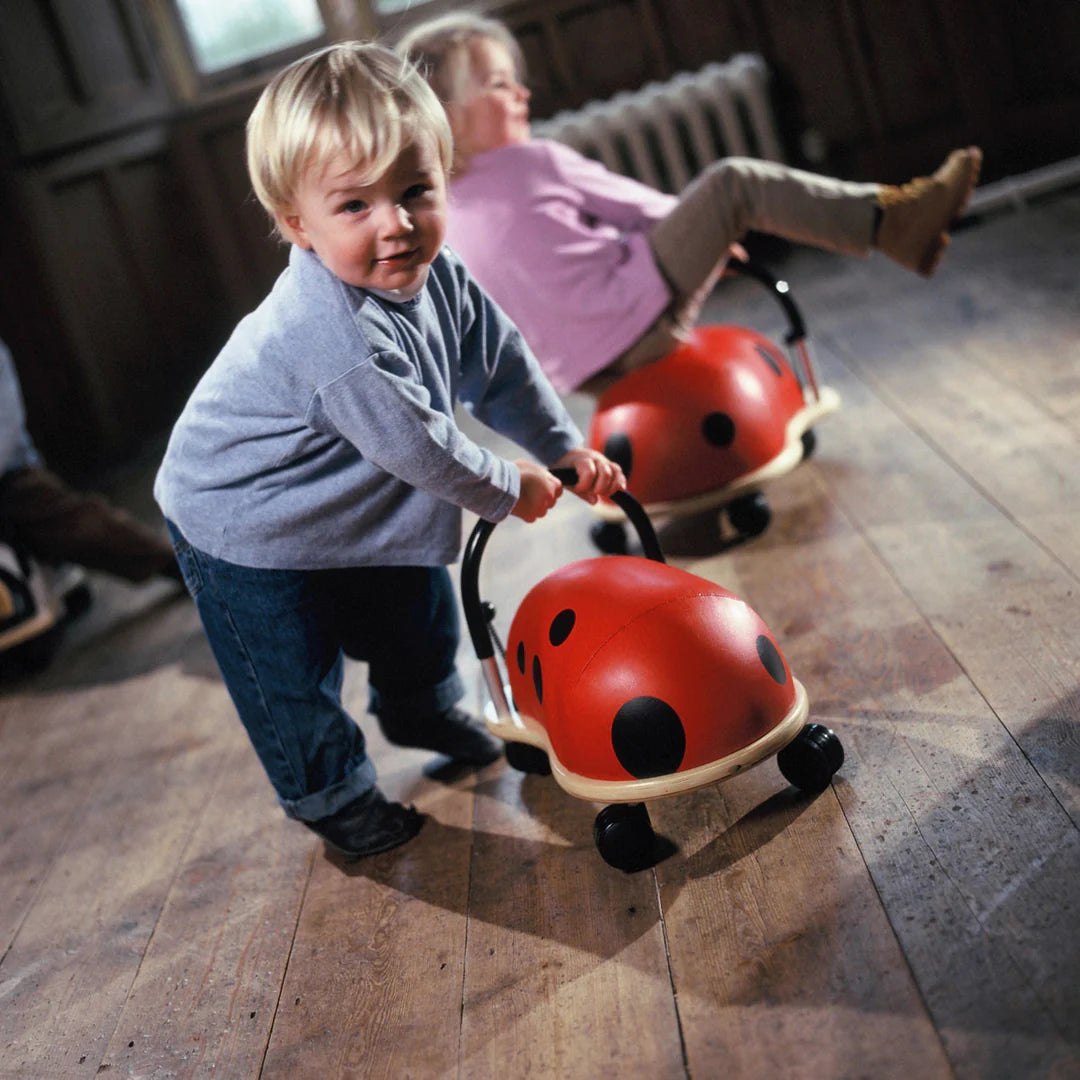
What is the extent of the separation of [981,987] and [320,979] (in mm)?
610

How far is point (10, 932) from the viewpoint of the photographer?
4.70 feet

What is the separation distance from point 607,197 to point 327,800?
1.20 metres

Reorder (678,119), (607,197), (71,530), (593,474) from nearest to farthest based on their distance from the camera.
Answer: (593,474), (607,197), (71,530), (678,119)

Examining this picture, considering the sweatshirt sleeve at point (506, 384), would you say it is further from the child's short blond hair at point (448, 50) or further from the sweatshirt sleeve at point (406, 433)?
the child's short blond hair at point (448, 50)

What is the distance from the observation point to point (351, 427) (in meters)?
1.16

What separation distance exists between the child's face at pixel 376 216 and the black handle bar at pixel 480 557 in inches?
10.4

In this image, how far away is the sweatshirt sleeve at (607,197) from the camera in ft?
6.86

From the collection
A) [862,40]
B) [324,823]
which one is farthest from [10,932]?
[862,40]

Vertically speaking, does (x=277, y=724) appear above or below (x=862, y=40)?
below

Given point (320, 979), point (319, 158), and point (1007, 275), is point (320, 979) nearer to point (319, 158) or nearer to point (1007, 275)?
point (319, 158)

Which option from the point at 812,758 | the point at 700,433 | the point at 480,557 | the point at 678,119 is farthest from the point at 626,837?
the point at 678,119

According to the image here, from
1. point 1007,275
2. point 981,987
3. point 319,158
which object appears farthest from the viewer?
point 1007,275

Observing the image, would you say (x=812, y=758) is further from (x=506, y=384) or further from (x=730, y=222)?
(x=730, y=222)

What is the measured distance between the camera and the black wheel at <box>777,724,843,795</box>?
1.21 metres
